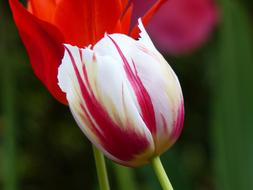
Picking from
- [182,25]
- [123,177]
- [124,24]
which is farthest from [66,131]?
[124,24]

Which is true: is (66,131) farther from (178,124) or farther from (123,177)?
(178,124)

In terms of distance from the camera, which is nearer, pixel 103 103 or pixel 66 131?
pixel 103 103

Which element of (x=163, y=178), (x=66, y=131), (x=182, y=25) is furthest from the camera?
(x=66, y=131)

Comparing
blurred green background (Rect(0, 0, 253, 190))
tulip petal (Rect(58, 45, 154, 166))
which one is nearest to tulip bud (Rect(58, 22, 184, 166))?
tulip petal (Rect(58, 45, 154, 166))

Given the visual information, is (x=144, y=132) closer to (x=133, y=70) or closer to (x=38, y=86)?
(x=133, y=70)

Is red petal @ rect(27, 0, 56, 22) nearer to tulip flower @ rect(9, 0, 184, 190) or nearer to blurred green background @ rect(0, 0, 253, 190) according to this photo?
tulip flower @ rect(9, 0, 184, 190)

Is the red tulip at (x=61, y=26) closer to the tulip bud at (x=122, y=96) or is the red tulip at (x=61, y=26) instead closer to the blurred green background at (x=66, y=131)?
the tulip bud at (x=122, y=96)
